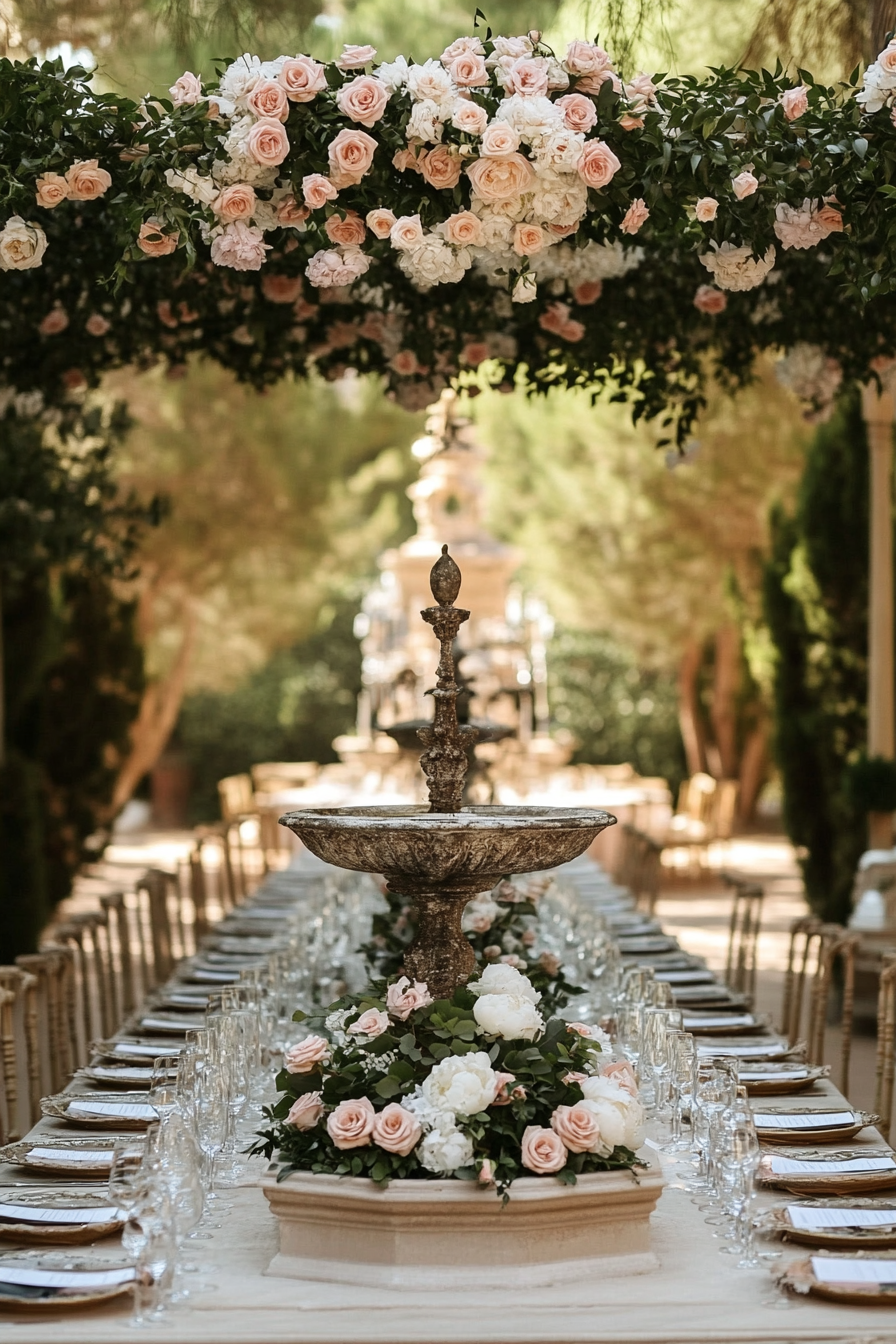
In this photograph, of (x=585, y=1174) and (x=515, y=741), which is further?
(x=515, y=741)

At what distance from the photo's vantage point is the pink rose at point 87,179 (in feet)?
13.7

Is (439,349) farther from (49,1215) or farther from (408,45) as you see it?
(408,45)

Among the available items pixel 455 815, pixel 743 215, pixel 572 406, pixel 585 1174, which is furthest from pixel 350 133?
pixel 572 406

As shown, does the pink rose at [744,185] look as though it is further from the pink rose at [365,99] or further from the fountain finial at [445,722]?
the fountain finial at [445,722]

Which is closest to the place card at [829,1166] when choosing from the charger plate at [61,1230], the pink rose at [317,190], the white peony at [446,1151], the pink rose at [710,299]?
the white peony at [446,1151]

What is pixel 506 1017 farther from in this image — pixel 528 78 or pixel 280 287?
pixel 280 287

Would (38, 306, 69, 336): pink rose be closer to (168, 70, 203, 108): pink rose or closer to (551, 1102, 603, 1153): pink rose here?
(168, 70, 203, 108): pink rose

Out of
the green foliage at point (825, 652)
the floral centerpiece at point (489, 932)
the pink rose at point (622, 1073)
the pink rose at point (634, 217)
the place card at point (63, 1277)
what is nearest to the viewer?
the place card at point (63, 1277)

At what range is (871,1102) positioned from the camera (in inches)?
275

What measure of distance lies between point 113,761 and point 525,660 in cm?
334

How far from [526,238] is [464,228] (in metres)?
0.15

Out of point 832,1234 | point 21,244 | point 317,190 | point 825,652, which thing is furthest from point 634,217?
point 825,652

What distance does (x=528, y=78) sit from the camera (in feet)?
13.4

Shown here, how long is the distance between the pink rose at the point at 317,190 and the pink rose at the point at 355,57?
0.27 metres
